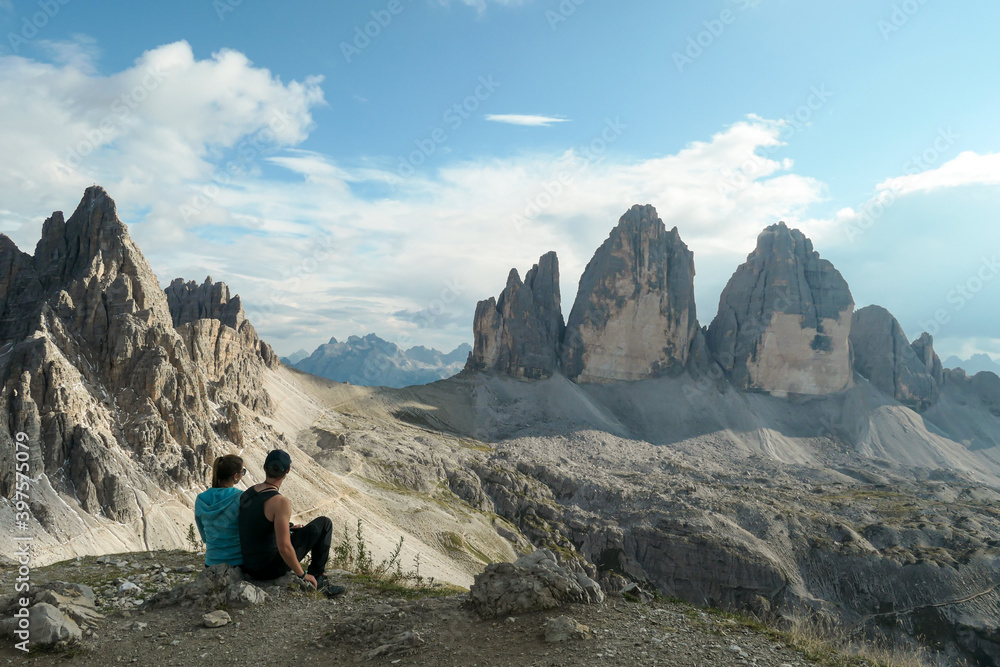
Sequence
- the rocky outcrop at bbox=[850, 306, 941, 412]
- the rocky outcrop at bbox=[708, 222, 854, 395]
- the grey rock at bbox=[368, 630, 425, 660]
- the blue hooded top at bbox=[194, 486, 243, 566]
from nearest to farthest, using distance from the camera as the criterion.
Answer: the grey rock at bbox=[368, 630, 425, 660] < the blue hooded top at bbox=[194, 486, 243, 566] < the rocky outcrop at bbox=[708, 222, 854, 395] < the rocky outcrop at bbox=[850, 306, 941, 412]

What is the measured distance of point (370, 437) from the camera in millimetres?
74188

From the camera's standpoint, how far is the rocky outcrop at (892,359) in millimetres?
139000

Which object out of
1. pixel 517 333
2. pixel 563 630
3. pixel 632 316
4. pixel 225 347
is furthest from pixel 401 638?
pixel 632 316

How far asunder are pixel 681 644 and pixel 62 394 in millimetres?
33797

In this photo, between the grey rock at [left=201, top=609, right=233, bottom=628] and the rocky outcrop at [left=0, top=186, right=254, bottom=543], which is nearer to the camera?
the grey rock at [left=201, top=609, right=233, bottom=628]

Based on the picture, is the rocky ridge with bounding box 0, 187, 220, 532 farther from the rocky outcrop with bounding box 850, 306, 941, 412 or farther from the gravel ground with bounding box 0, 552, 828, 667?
the rocky outcrop with bounding box 850, 306, 941, 412

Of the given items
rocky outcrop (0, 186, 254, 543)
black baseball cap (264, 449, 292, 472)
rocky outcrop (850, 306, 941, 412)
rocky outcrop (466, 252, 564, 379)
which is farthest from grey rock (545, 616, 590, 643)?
rocky outcrop (850, 306, 941, 412)

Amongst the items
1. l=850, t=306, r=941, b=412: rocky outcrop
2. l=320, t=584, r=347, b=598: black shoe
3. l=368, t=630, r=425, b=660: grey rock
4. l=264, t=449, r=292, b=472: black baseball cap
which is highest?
l=850, t=306, r=941, b=412: rocky outcrop

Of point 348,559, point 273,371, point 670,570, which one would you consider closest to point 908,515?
point 670,570

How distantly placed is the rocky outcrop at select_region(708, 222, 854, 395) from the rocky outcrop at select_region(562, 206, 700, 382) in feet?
44.4

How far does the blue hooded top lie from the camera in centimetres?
884

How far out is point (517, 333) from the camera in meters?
132

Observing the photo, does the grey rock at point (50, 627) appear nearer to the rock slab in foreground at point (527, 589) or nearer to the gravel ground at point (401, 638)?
the gravel ground at point (401, 638)

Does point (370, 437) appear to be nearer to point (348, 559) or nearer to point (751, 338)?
point (348, 559)
